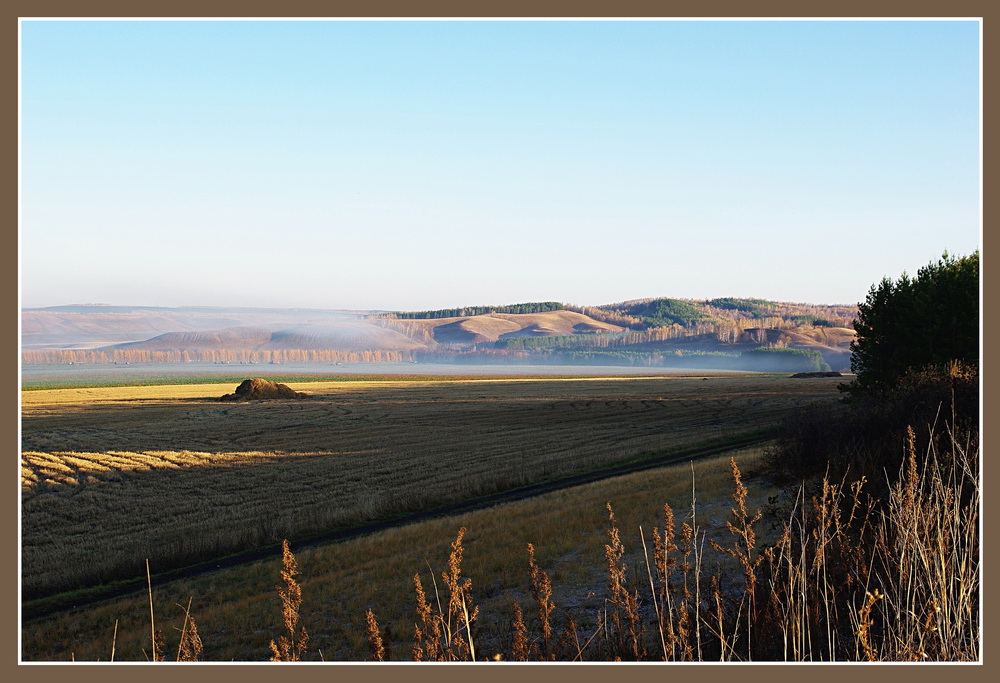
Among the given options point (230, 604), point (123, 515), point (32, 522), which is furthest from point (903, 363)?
point (32, 522)

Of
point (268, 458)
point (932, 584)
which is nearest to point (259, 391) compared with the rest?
point (268, 458)

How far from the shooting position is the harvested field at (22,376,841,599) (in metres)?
19.6

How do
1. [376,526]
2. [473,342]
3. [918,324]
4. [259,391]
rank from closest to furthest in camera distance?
[376,526], [918,324], [259,391], [473,342]

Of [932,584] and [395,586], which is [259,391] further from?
[932,584]

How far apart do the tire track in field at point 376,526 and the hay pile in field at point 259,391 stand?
154ft

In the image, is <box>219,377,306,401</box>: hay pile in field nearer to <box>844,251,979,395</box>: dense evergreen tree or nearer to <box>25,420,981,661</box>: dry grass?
<box>25,420,981,661</box>: dry grass

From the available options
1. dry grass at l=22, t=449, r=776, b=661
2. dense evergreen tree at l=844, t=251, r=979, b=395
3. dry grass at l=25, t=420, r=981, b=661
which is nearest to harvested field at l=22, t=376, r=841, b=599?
dry grass at l=22, t=449, r=776, b=661

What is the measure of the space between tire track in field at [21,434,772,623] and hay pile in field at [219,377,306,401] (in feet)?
154

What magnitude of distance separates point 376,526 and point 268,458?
623 inches

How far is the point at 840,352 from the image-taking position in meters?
81.3

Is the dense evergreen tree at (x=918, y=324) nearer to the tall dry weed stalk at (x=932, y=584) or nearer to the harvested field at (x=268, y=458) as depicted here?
the harvested field at (x=268, y=458)

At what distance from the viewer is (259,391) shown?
219 ft

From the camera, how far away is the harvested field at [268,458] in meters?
19.6

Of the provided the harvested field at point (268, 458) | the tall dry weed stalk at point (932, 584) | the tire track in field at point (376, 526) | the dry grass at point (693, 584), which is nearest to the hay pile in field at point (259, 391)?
the harvested field at point (268, 458)
